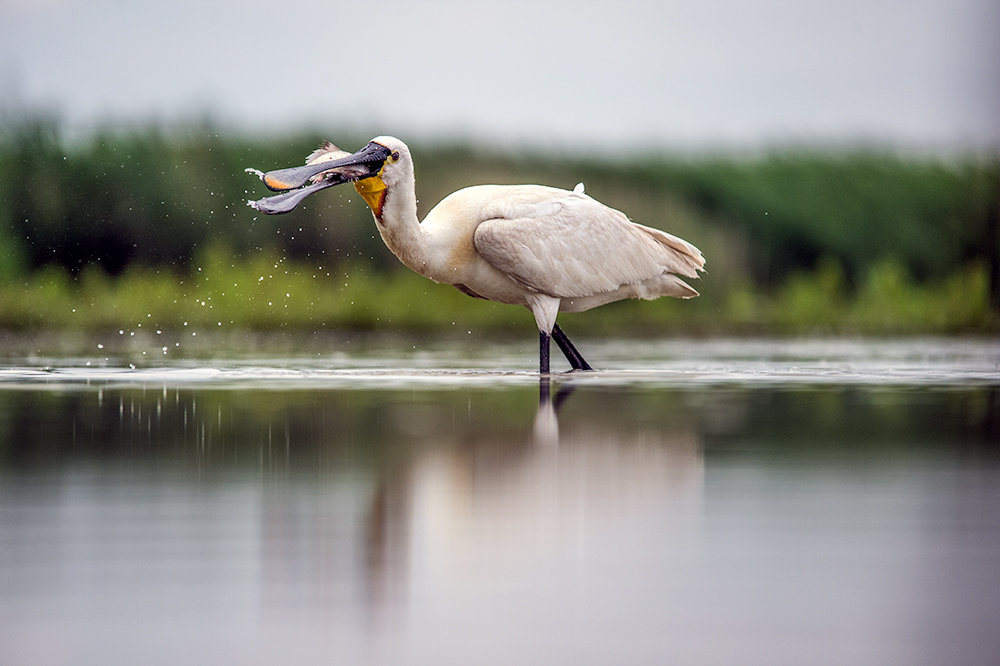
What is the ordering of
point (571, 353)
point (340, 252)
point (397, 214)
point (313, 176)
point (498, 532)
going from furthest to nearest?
point (340, 252)
point (571, 353)
point (397, 214)
point (313, 176)
point (498, 532)

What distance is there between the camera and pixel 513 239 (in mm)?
8555

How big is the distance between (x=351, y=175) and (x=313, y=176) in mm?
370

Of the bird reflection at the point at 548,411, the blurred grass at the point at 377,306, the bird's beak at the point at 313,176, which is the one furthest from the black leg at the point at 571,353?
the blurred grass at the point at 377,306

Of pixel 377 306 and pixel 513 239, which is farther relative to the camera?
pixel 377 306

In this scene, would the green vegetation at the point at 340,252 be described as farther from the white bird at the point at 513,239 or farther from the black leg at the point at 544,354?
the black leg at the point at 544,354

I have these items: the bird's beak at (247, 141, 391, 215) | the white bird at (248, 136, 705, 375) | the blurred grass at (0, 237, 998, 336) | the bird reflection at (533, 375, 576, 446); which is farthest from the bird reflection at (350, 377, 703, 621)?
the blurred grass at (0, 237, 998, 336)

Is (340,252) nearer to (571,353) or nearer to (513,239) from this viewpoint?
(571,353)

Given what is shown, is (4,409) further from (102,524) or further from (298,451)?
(102,524)

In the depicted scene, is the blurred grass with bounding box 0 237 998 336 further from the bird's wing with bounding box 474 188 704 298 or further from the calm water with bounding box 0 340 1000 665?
the calm water with bounding box 0 340 1000 665

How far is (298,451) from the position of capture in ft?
15.7

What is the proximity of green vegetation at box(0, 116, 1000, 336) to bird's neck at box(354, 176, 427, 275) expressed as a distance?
6127 millimetres

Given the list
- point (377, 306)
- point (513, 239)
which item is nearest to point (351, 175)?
point (513, 239)

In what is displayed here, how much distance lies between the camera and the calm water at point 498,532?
2.46m

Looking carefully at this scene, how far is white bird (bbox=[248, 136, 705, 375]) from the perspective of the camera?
8391mm
